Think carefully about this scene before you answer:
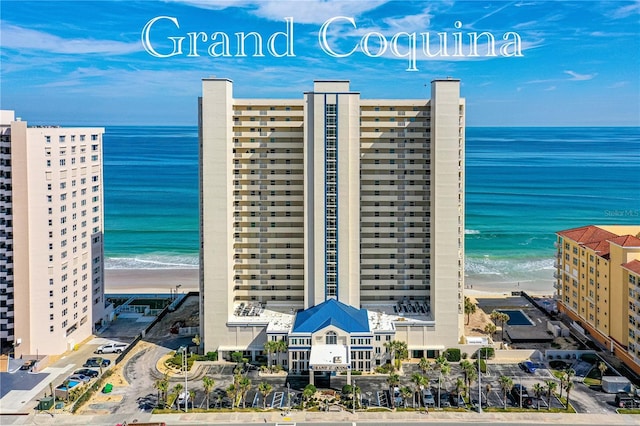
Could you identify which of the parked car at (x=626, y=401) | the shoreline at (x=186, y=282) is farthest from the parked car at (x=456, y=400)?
the shoreline at (x=186, y=282)

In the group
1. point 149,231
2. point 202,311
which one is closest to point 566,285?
point 202,311

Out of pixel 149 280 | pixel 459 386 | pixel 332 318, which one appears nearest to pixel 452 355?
pixel 459 386

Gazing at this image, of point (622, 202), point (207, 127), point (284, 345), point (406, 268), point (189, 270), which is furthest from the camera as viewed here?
point (622, 202)

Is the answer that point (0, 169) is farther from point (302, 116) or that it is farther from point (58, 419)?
point (302, 116)

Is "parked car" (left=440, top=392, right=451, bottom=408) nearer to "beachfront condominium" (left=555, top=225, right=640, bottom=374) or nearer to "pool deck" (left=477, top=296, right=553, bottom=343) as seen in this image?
"pool deck" (left=477, top=296, right=553, bottom=343)

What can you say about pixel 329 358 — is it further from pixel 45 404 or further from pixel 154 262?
pixel 154 262

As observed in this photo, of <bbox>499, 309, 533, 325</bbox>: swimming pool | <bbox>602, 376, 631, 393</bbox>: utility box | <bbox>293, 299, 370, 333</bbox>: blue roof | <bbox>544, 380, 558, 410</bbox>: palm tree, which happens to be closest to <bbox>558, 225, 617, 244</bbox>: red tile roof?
<bbox>499, 309, 533, 325</bbox>: swimming pool
